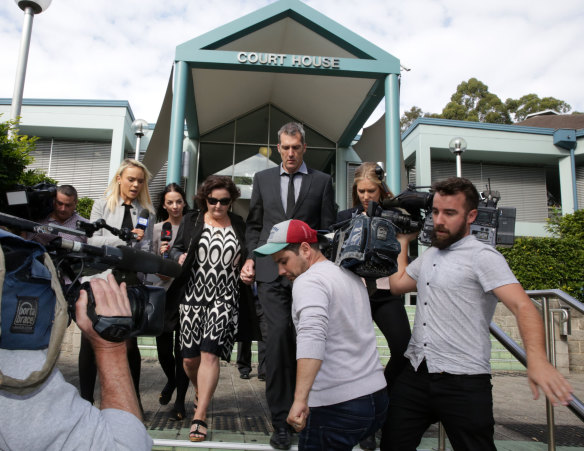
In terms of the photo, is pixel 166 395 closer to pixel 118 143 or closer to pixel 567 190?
pixel 118 143

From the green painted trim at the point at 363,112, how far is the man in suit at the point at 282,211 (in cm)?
688

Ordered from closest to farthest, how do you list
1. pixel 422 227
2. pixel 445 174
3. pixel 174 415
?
1. pixel 422 227
2. pixel 174 415
3. pixel 445 174

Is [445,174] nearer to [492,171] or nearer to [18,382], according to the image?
[492,171]

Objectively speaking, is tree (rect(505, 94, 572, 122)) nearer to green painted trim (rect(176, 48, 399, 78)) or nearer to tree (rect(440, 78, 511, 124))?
tree (rect(440, 78, 511, 124))

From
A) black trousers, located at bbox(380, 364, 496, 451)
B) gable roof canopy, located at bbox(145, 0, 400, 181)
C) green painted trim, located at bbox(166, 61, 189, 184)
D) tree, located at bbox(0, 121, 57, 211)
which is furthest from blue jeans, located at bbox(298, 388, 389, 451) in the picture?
gable roof canopy, located at bbox(145, 0, 400, 181)

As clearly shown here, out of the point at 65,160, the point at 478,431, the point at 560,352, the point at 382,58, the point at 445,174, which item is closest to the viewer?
the point at 478,431

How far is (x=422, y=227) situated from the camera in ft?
9.02

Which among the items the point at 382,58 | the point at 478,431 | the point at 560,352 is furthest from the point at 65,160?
the point at 478,431

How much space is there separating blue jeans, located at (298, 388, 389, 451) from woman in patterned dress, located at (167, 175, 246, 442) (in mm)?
1306

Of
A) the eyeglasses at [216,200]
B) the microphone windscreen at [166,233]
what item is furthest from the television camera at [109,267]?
the microphone windscreen at [166,233]

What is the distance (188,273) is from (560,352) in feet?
24.9

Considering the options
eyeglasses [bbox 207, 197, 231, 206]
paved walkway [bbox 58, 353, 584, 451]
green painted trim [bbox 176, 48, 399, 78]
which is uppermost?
green painted trim [bbox 176, 48, 399, 78]

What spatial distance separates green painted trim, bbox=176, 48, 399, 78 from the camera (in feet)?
29.3

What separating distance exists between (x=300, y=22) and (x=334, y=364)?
9.23 meters
